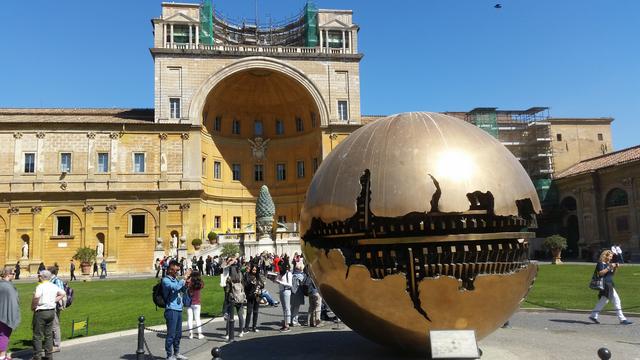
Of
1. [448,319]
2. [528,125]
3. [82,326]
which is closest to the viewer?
[448,319]

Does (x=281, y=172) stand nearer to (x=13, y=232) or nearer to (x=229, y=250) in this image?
(x=229, y=250)

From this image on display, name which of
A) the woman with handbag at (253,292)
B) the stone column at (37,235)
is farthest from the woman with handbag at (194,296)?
the stone column at (37,235)

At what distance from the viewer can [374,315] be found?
624 centimetres

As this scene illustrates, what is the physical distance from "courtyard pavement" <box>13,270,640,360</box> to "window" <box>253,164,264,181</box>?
3653cm

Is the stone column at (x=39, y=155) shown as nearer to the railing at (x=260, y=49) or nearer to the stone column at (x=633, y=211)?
the railing at (x=260, y=49)

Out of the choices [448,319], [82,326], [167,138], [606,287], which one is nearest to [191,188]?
[167,138]

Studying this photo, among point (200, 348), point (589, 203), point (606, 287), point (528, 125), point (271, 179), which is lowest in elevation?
point (200, 348)

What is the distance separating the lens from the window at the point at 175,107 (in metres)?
42.0

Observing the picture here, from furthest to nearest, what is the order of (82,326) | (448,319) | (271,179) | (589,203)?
(271,179) < (589,203) < (82,326) < (448,319)

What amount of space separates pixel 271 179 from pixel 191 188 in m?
9.94

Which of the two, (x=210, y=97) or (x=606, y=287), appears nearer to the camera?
(x=606, y=287)

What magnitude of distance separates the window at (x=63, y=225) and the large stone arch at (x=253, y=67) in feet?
42.2

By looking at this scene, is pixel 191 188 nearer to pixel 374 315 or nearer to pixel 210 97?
pixel 210 97

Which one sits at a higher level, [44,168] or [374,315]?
[44,168]
